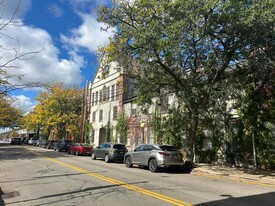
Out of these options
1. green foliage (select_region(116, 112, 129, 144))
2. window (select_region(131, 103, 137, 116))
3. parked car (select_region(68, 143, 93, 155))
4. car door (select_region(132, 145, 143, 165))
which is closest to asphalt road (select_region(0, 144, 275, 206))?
car door (select_region(132, 145, 143, 165))

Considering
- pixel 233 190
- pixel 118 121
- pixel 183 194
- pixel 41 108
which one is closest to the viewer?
pixel 183 194

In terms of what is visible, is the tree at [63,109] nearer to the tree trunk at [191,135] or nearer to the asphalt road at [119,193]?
the tree trunk at [191,135]

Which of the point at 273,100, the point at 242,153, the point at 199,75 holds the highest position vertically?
the point at 199,75

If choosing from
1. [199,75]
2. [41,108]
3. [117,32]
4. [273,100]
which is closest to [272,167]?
[273,100]

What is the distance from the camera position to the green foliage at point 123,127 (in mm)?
31752

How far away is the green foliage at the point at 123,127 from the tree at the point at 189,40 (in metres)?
13.2

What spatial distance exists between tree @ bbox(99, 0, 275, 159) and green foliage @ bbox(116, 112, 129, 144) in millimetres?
13163

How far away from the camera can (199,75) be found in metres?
16.8

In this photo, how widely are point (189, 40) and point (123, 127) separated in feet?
62.0

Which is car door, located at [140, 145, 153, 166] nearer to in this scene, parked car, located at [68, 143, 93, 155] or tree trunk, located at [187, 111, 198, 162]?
tree trunk, located at [187, 111, 198, 162]

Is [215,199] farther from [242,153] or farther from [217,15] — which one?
[242,153]

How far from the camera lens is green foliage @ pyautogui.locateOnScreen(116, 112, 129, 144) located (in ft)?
104

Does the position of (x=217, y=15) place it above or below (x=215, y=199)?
above

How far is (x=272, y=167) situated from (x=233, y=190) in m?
7.58
